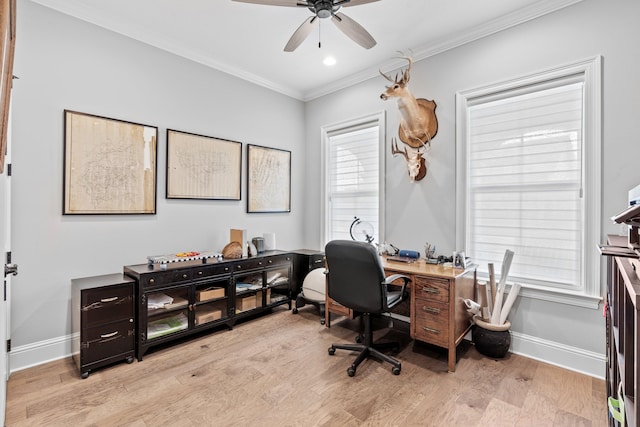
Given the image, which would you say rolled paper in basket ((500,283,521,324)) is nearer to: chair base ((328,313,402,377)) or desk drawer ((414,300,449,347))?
desk drawer ((414,300,449,347))

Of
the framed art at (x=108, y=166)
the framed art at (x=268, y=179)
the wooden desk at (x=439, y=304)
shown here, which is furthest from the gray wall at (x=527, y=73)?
the framed art at (x=108, y=166)

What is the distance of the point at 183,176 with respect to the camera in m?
3.28

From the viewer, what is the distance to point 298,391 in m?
2.12

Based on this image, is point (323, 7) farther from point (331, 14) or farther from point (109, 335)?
point (109, 335)

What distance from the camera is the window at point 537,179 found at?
2.36 m

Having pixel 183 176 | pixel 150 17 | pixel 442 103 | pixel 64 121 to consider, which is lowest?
pixel 183 176

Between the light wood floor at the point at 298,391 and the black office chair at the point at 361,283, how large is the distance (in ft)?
0.39

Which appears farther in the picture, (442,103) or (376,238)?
(376,238)

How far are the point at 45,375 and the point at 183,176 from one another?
6.52ft

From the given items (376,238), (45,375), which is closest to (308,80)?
(376,238)

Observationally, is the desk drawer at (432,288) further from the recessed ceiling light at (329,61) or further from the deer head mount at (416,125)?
the recessed ceiling light at (329,61)

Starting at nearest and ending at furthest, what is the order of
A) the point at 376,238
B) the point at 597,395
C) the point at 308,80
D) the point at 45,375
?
1. the point at 597,395
2. the point at 45,375
3. the point at 376,238
4. the point at 308,80

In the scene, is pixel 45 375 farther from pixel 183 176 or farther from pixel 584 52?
pixel 584 52

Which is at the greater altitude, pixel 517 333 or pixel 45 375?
pixel 517 333
